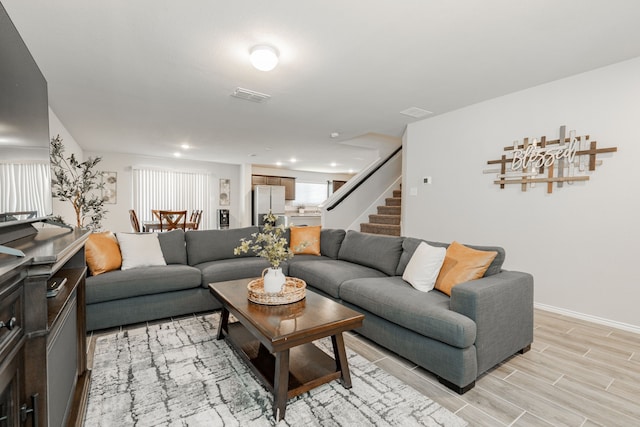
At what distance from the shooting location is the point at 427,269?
238cm

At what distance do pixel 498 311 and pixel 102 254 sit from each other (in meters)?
3.20

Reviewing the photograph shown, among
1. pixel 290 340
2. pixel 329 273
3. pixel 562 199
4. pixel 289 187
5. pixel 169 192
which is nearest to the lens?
pixel 290 340

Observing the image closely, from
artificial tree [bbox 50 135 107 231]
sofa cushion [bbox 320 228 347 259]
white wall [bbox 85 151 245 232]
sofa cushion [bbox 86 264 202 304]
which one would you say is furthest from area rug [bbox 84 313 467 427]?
white wall [bbox 85 151 245 232]

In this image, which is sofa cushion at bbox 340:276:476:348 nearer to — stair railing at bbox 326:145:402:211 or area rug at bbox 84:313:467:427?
area rug at bbox 84:313:467:427

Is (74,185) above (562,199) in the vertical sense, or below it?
above

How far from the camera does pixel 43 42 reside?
2389 millimetres

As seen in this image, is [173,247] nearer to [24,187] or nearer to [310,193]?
[24,187]

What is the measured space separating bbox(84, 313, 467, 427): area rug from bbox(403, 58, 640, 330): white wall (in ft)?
7.89

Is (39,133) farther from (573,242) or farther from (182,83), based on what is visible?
(573,242)

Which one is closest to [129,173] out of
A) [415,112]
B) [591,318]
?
[415,112]

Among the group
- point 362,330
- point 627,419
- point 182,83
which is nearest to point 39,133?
point 182,83

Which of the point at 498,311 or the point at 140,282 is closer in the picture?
the point at 498,311

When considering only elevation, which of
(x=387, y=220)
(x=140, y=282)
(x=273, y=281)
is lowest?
(x=140, y=282)

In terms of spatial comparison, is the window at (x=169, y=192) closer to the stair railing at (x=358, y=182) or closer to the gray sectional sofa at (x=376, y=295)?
the stair railing at (x=358, y=182)
